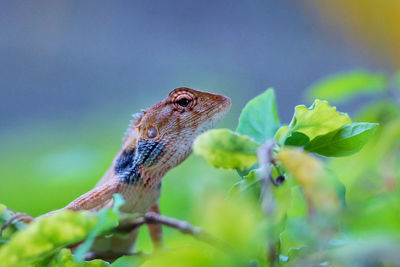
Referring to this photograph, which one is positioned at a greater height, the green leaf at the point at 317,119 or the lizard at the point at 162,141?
the lizard at the point at 162,141

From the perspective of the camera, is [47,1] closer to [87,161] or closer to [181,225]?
[87,161]

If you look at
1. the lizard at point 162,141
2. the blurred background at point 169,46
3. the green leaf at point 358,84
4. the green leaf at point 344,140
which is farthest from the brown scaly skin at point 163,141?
the blurred background at point 169,46

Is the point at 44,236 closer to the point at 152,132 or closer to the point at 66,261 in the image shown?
the point at 66,261

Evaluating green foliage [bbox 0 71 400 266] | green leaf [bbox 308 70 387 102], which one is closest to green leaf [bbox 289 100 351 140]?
green foliage [bbox 0 71 400 266]

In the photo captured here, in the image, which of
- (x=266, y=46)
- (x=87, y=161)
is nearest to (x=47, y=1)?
(x=266, y=46)

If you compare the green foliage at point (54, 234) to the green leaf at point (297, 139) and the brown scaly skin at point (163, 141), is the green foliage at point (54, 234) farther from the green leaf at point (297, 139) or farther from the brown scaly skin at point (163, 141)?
the brown scaly skin at point (163, 141)

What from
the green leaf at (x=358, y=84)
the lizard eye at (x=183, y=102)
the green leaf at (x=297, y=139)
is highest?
the lizard eye at (x=183, y=102)

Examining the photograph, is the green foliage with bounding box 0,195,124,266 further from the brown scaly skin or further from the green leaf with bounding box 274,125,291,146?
the brown scaly skin
